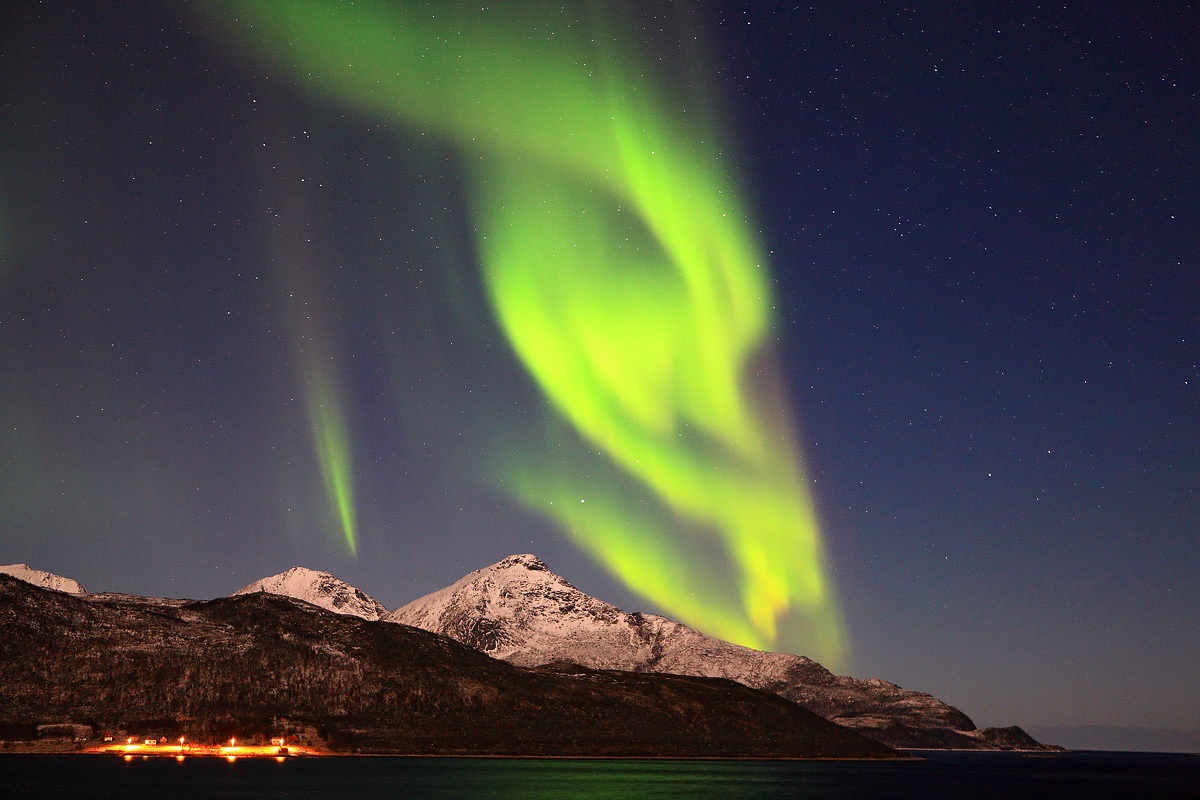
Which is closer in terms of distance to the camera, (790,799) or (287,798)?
(287,798)

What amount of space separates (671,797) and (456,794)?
134ft

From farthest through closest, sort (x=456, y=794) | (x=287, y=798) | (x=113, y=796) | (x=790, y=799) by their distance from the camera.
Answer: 1. (x=790, y=799)
2. (x=456, y=794)
3. (x=287, y=798)
4. (x=113, y=796)

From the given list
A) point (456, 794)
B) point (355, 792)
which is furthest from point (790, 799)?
point (355, 792)

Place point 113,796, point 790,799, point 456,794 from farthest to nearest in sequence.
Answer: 1. point 790,799
2. point 456,794
3. point 113,796

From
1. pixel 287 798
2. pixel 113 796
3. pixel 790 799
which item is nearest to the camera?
pixel 113 796

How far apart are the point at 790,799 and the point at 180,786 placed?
114680mm

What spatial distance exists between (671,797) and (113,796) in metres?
96.6

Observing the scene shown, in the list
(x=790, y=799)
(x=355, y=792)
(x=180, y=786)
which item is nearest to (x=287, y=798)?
(x=355, y=792)

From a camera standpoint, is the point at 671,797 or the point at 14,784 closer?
the point at 14,784

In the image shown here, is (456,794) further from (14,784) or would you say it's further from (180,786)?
(14,784)

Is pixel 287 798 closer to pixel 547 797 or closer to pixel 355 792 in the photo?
pixel 355 792

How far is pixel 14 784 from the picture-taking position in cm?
17375

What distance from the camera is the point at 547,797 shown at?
182 metres

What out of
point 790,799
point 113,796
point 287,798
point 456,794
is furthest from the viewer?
point 790,799
